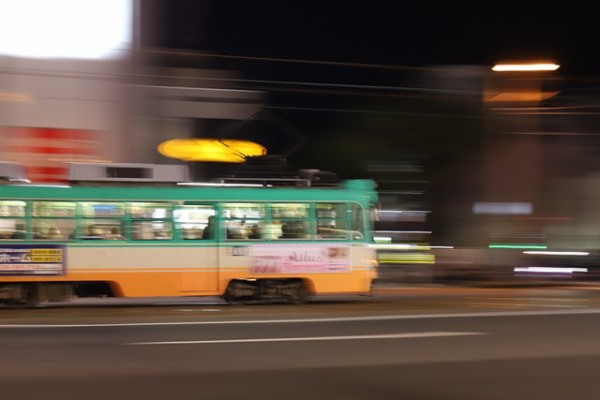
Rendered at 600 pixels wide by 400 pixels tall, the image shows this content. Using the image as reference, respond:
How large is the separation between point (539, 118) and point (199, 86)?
13444 mm

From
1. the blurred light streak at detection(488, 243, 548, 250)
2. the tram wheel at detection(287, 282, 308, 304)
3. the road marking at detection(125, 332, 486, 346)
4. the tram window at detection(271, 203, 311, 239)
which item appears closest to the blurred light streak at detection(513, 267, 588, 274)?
the blurred light streak at detection(488, 243, 548, 250)

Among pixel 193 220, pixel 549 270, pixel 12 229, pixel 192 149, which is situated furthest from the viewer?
pixel 192 149

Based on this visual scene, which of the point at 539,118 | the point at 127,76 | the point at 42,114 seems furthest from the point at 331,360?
the point at 539,118

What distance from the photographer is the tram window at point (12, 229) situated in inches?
474

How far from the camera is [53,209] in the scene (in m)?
12.2

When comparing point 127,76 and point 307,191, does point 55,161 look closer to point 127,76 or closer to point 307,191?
point 127,76

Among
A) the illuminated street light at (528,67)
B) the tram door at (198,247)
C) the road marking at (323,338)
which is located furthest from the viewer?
the illuminated street light at (528,67)

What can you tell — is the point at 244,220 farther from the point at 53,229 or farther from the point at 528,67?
the point at 528,67

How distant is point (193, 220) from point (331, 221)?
2798 mm

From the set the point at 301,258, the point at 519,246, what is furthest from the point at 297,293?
the point at 519,246

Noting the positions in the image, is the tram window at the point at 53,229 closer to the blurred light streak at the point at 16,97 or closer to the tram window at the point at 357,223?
the tram window at the point at 357,223

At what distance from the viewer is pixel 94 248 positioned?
12.3 m

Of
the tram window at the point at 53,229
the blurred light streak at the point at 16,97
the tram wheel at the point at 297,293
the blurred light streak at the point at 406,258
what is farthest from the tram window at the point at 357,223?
the blurred light streak at the point at 16,97

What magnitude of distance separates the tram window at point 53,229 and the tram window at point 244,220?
293 cm
